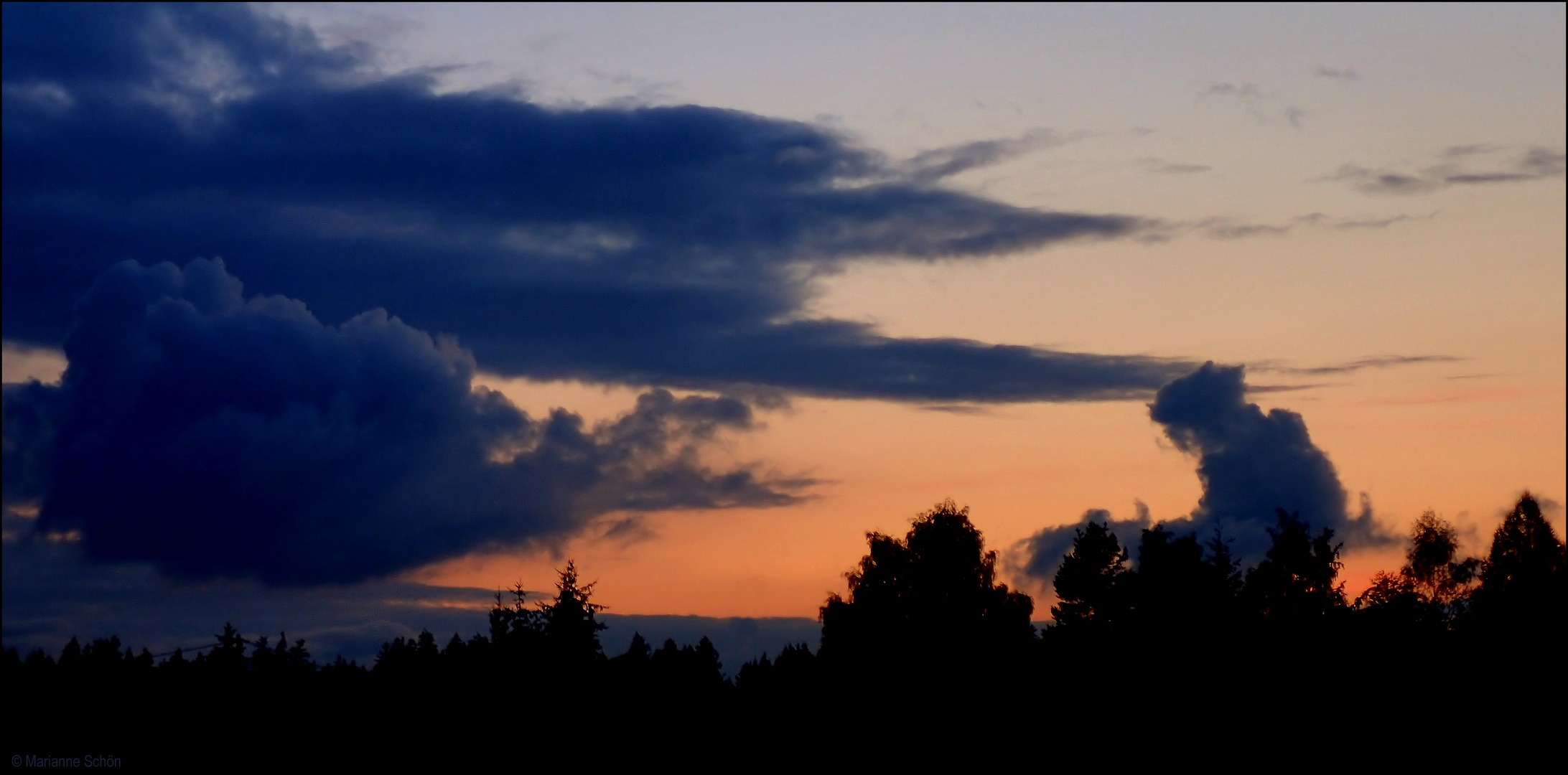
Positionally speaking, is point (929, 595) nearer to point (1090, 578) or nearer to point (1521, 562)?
point (1090, 578)

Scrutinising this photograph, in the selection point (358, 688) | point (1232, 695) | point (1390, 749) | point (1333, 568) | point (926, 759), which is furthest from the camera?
point (1333, 568)

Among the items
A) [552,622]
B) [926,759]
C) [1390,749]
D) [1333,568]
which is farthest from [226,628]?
[1333,568]

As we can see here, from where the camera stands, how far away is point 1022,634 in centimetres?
11512

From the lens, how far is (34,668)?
94750 millimetres

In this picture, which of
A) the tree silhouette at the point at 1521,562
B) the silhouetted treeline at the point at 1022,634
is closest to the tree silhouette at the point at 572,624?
the silhouetted treeline at the point at 1022,634

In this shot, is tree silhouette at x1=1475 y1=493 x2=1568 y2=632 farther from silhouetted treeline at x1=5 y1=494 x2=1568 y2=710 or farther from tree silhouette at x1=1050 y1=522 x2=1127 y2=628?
tree silhouette at x1=1050 y1=522 x2=1127 y2=628

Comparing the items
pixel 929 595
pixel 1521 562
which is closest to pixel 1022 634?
pixel 929 595

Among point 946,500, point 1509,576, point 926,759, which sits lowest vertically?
point 926,759

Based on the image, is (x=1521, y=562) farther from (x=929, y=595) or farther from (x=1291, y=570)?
(x=929, y=595)

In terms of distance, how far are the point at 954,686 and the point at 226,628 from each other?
1844 inches

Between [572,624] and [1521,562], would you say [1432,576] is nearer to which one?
[1521,562]

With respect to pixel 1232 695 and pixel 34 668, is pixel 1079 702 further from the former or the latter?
pixel 34 668

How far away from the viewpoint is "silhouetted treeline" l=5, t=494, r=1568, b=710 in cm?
7938

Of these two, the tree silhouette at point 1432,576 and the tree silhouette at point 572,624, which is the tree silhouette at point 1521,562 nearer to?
the tree silhouette at point 1432,576
